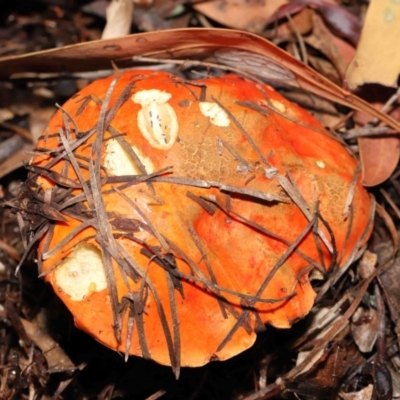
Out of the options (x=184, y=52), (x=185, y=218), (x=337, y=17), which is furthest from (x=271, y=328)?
(x=337, y=17)

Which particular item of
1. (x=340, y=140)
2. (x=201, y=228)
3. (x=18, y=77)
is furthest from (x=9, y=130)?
(x=340, y=140)

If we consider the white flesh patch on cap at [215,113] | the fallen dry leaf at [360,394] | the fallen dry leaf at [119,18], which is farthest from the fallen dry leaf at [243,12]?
the fallen dry leaf at [360,394]

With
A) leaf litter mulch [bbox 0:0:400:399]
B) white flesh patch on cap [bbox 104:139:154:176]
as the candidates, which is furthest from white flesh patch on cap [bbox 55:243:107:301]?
leaf litter mulch [bbox 0:0:400:399]

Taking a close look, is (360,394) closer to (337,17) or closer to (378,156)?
(378,156)

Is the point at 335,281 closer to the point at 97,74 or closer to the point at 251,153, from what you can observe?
the point at 251,153

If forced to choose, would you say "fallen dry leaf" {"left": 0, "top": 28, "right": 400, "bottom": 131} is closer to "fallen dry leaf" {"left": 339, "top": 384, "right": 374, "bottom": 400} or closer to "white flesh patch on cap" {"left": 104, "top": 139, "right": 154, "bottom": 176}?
"white flesh patch on cap" {"left": 104, "top": 139, "right": 154, "bottom": 176}

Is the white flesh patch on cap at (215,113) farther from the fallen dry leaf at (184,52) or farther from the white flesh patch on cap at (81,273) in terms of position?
the white flesh patch on cap at (81,273)
